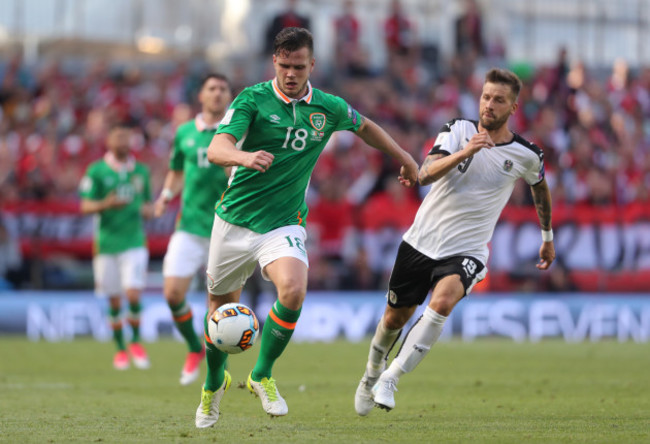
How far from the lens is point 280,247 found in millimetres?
7586

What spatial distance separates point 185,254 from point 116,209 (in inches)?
141

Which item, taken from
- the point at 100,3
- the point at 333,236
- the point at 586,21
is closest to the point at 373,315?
the point at 333,236

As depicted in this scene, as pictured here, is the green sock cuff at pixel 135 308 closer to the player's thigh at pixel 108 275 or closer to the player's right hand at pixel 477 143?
the player's thigh at pixel 108 275

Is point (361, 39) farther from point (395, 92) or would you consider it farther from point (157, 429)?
point (157, 429)

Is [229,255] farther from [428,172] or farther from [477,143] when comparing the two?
[477,143]

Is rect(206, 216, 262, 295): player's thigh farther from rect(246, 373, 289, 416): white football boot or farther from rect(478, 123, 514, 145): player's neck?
rect(478, 123, 514, 145): player's neck

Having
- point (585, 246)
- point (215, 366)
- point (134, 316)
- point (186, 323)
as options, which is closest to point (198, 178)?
point (186, 323)

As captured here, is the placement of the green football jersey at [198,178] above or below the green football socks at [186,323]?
above

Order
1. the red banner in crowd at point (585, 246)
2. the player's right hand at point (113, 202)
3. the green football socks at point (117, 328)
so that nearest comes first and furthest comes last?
1. the green football socks at point (117, 328)
2. the player's right hand at point (113, 202)
3. the red banner in crowd at point (585, 246)

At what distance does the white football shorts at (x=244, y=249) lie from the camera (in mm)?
7605

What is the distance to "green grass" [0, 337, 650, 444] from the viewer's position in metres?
7.20

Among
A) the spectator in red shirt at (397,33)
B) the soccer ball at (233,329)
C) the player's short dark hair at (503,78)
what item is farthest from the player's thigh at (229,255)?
the spectator in red shirt at (397,33)

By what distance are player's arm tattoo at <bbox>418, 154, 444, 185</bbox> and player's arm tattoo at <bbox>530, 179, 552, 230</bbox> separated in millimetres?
1083

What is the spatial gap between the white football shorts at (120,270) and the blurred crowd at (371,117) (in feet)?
12.1
